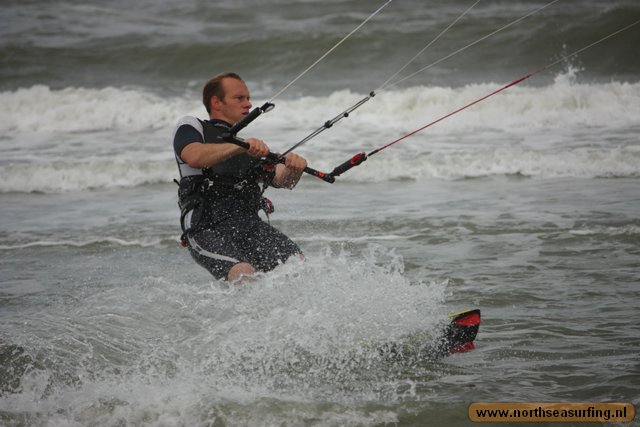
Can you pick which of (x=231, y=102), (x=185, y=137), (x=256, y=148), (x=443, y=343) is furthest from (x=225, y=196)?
(x=443, y=343)

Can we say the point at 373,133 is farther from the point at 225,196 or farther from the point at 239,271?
the point at 239,271

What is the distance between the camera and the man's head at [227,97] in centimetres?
502

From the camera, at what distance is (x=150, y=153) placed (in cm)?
1480

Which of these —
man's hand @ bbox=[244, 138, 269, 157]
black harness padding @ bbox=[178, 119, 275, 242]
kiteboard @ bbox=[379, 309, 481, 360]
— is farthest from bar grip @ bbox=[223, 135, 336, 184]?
kiteboard @ bbox=[379, 309, 481, 360]

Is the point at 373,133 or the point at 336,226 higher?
the point at 373,133

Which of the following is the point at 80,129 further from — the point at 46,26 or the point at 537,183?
the point at 537,183

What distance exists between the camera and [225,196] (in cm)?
509

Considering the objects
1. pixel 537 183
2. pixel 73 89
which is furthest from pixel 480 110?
pixel 73 89

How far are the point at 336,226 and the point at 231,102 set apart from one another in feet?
14.0

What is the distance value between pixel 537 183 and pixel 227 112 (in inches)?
274

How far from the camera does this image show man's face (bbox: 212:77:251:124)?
16.5ft

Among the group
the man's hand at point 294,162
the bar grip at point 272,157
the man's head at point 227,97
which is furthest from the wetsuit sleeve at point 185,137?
the man's hand at point 294,162

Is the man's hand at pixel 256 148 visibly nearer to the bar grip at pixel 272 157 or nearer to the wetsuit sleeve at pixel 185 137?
the bar grip at pixel 272 157

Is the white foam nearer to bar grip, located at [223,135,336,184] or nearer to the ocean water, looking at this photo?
the ocean water
